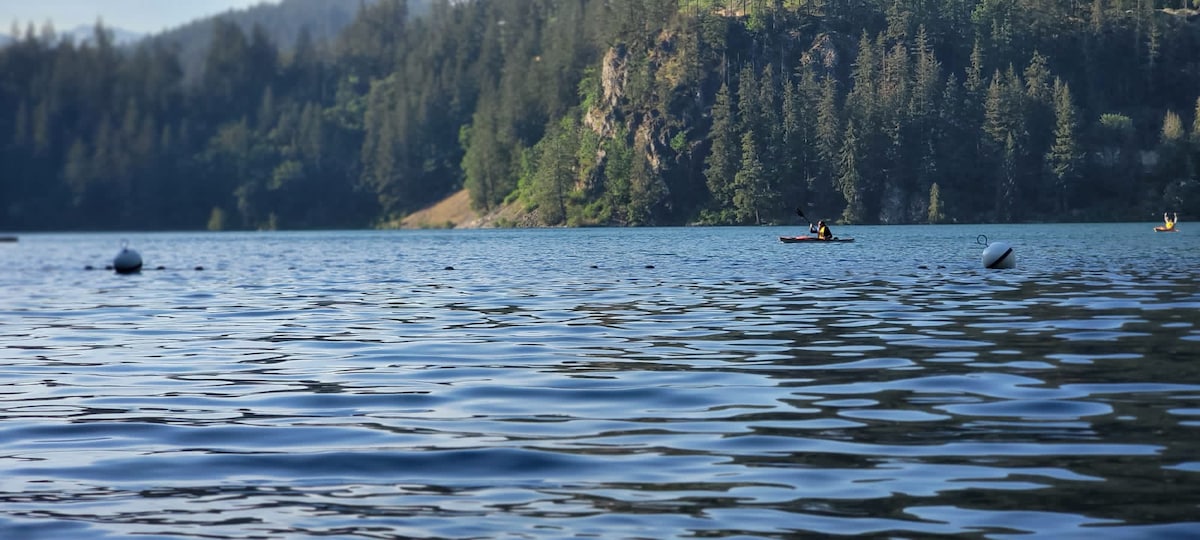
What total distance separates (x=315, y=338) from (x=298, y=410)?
10.2 metres

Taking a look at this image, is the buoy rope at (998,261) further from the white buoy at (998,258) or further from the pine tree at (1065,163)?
the pine tree at (1065,163)

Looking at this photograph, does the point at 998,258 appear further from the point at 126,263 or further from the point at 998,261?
the point at 126,263

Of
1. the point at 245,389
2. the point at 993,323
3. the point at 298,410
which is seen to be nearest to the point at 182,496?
the point at 298,410

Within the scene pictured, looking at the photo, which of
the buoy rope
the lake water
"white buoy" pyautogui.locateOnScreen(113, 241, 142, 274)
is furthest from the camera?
"white buoy" pyautogui.locateOnScreen(113, 241, 142, 274)

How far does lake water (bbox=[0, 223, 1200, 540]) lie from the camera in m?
10.3

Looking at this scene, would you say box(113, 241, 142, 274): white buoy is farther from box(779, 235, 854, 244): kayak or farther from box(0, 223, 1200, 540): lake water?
box(779, 235, 854, 244): kayak

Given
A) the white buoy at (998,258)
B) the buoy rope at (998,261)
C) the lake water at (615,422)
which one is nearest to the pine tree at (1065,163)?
the white buoy at (998,258)

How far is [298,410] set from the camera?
16188mm

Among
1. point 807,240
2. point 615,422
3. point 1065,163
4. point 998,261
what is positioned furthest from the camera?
point 1065,163

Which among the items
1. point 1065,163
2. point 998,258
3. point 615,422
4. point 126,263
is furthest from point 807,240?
point 1065,163

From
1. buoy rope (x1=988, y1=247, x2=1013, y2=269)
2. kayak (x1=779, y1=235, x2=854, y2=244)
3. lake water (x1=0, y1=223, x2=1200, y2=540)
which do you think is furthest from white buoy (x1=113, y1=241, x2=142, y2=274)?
kayak (x1=779, y1=235, x2=854, y2=244)

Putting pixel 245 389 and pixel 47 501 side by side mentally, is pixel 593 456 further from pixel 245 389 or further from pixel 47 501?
pixel 245 389

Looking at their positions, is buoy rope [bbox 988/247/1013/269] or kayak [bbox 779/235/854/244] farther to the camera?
kayak [bbox 779/235/854/244]

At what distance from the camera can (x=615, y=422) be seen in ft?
48.6
